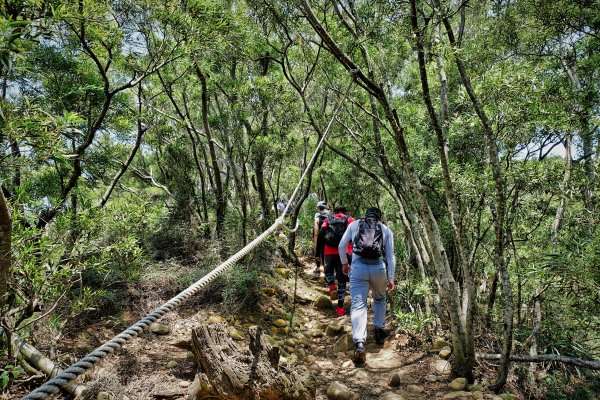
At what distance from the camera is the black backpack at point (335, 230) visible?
726 cm

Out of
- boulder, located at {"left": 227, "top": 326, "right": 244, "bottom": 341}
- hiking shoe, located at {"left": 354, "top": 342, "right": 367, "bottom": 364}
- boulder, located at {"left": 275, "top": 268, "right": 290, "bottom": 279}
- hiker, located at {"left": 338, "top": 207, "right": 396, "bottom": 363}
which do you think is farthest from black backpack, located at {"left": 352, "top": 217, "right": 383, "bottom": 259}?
boulder, located at {"left": 275, "top": 268, "right": 290, "bottom": 279}

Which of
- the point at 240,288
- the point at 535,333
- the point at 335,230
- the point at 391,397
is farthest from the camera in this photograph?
the point at 335,230

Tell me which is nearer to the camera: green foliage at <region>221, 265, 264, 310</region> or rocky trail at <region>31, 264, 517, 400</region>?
rocky trail at <region>31, 264, 517, 400</region>

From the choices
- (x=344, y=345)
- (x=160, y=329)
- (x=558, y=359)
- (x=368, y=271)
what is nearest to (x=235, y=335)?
(x=160, y=329)

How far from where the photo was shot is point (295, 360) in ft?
15.9

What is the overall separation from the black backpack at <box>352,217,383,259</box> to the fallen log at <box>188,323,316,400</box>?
2.20 metres

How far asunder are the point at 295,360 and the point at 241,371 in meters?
2.23

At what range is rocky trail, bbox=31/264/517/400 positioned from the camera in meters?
3.64

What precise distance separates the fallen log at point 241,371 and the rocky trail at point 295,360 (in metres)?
0.24

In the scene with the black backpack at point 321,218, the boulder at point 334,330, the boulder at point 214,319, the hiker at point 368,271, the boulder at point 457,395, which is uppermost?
the black backpack at point 321,218

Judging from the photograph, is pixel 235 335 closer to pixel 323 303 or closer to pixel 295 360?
pixel 295 360

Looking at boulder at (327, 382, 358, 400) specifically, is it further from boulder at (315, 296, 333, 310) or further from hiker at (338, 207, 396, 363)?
boulder at (315, 296, 333, 310)

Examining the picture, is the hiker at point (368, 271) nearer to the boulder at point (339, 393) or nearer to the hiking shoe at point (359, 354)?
the hiking shoe at point (359, 354)

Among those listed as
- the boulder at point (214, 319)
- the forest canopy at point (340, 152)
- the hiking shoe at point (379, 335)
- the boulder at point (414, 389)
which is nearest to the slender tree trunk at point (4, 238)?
the forest canopy at point (340, 152)
